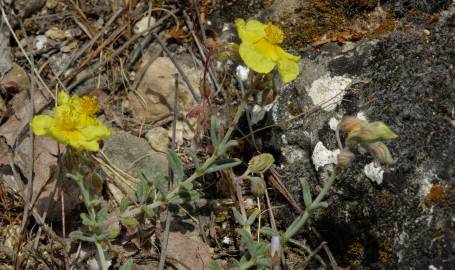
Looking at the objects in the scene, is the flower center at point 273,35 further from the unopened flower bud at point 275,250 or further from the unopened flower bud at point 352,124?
the unopened flower bud at point 275,250

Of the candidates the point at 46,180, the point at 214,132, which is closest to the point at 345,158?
the point at 214,132

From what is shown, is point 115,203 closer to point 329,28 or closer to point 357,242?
point 357,242

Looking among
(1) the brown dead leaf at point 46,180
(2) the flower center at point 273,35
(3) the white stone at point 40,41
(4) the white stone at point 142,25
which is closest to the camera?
(2) the flower center at point 273,35

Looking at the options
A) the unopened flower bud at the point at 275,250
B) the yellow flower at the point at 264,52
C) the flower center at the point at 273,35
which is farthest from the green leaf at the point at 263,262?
the flower center at the point at 273,35

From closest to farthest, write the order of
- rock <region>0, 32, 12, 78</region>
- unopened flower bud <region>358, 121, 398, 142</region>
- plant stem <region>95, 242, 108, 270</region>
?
unopened flower bud <region>358, 121, 398, 142</region> < plant stem <region>95, 242, 108, 270</region> < rock <region>0, 32, 12, 78</region>

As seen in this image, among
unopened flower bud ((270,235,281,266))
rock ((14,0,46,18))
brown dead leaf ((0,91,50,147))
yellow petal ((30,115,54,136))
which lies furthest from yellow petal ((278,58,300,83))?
rock ((14,0,46,18))

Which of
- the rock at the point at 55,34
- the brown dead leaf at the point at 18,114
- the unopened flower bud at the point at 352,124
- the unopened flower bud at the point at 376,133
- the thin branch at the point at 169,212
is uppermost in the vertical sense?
the unopened flower bud at the point at 376,133

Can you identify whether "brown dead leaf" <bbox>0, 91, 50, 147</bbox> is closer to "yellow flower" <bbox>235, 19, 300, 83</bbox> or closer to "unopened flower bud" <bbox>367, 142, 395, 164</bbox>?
"yellow flower" <bbox>235, 19, 300, 83</bbox>

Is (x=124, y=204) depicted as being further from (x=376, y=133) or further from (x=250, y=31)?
(x=376, y=133)
